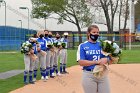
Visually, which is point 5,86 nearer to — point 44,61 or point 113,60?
point 44,61

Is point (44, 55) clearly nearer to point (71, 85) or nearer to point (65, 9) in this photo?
point (71, 85)

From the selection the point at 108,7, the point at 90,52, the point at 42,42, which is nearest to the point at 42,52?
the point at 42,42

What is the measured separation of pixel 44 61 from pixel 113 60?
852 cm

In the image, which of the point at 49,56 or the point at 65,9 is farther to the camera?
the point at 65,9

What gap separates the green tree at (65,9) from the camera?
66.8 meters

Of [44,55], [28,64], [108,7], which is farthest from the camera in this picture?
[108,7]

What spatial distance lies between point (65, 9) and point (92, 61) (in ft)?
200

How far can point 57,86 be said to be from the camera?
1434cm

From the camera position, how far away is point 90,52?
25.5 ft

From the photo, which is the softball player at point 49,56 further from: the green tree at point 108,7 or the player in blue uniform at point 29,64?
the green tree at point 108,7

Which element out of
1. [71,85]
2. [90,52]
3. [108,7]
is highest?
[108,7]

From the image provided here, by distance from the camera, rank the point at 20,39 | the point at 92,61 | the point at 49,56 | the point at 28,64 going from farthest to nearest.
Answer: the point at 20,39, the point at 49,56, the point at 28,64, the point at 92,61

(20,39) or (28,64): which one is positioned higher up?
(20,39)

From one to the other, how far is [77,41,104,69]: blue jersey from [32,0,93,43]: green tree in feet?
189
